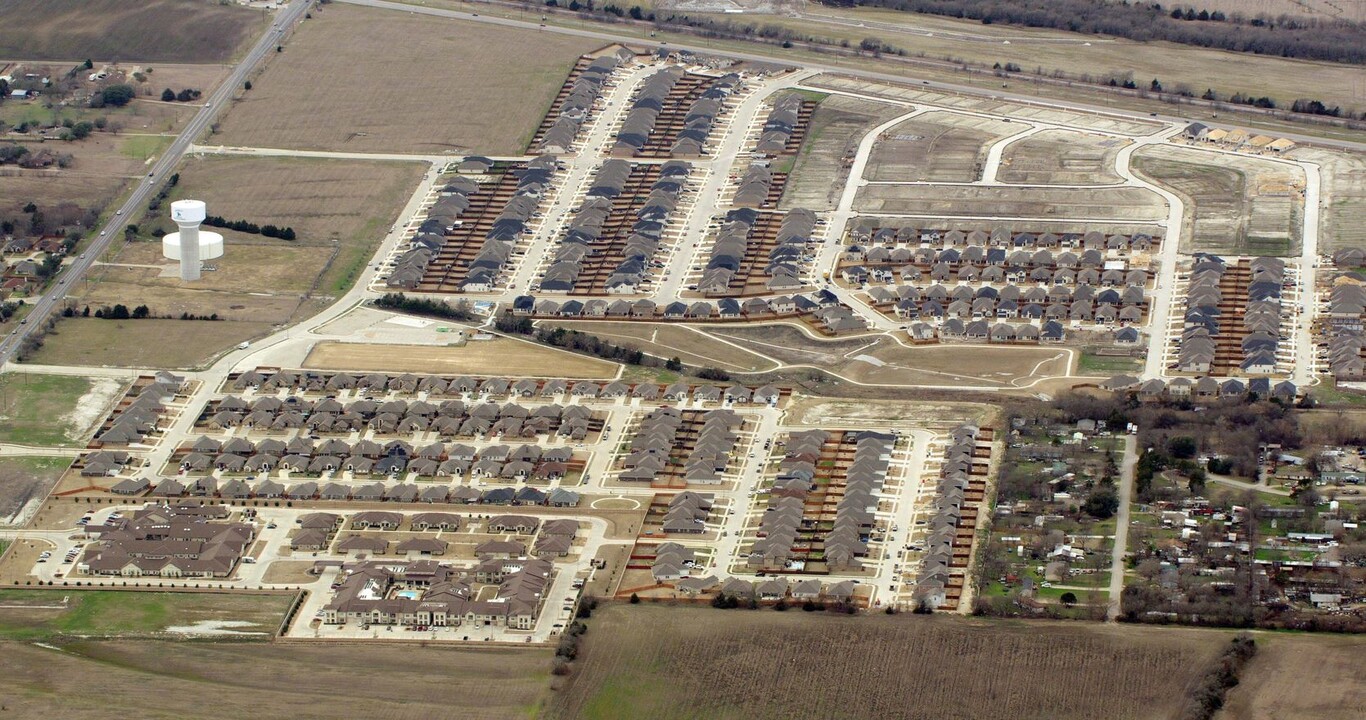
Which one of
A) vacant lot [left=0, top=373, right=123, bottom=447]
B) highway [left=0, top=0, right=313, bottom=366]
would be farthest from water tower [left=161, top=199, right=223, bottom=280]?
vacant lot [left=0, top=373, right=123, bottom=447]

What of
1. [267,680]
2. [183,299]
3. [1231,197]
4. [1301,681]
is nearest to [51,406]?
[183,299]

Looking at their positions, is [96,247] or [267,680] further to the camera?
[96,247]

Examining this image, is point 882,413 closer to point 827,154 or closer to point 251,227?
point 827,154

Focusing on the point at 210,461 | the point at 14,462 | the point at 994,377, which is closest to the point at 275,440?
the point at 210,461

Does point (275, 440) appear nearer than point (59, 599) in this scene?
No

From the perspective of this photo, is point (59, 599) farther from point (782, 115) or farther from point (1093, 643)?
point (782, 115)

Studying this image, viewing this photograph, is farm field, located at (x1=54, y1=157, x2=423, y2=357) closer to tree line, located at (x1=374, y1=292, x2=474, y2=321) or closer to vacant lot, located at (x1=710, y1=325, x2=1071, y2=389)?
tree line, located at (x1=374, y1=292, x2=474, y2=321)
